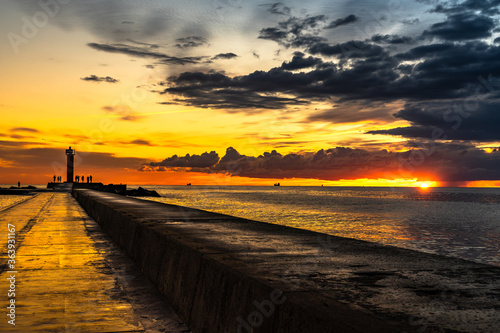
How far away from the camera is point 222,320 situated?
14.3 ft

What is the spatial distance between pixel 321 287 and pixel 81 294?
3.50 meters

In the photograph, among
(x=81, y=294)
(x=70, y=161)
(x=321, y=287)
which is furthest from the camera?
(x=70, y=161)

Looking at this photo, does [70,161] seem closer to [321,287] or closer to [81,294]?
[81,294]

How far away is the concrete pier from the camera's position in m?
3.24

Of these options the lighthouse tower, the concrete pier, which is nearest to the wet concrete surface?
the concrete pier

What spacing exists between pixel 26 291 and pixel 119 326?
2194 mm

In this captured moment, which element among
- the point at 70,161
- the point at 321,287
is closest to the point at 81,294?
the point at 321,287

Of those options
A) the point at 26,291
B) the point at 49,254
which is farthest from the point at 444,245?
the point at 26,291

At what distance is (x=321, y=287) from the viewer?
4215 millimetres

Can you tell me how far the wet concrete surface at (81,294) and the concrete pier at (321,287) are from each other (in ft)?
1.08

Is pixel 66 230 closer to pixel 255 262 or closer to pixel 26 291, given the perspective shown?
pixel 26 291

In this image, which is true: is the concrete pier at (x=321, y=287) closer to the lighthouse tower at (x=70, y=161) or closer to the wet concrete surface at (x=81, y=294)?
the wet concrete surface at (x=81, y=294)

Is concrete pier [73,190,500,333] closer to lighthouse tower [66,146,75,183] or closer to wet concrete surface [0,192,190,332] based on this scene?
wet concrete surface [0,192,190,332]

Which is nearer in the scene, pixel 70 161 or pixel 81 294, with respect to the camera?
pixel 81 294
